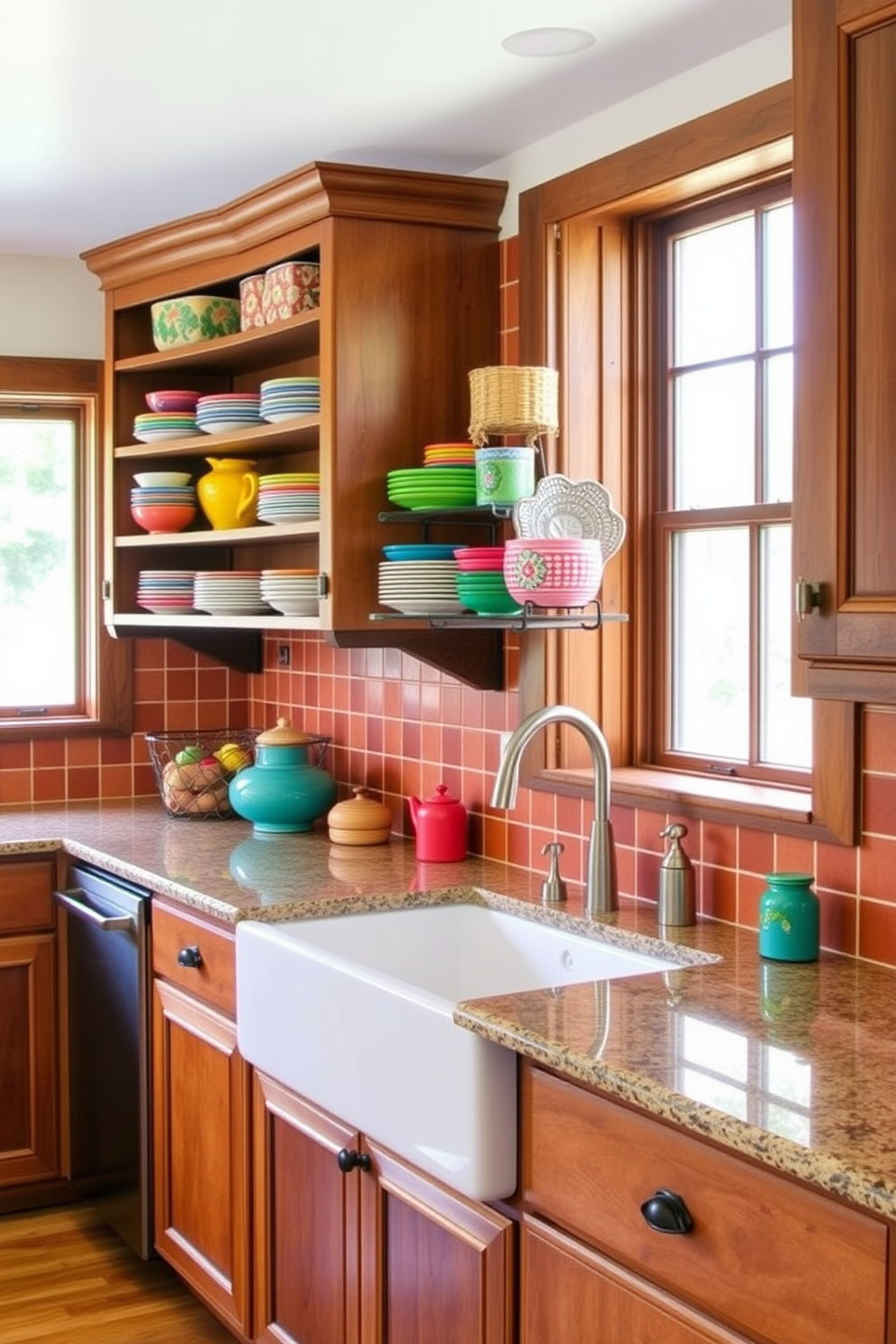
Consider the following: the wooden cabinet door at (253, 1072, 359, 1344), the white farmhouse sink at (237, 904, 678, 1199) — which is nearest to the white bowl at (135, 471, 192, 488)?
the white farmhouse sink at (237, 904, 678, 1199)

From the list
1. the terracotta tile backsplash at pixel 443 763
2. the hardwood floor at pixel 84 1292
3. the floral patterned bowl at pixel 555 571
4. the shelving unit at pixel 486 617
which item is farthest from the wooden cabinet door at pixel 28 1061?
the floral patterned bowl at pixel 555 571

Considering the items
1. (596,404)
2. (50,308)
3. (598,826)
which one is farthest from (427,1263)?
(50,308)

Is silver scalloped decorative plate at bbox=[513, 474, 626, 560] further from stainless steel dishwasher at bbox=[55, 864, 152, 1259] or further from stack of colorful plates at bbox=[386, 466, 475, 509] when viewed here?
stainless steel dishwasher at bbox=[55, 864, 152, 1259]

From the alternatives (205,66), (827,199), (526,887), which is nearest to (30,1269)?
(526,887)

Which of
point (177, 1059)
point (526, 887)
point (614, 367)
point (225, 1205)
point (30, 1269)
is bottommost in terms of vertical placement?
point (30, 1269)

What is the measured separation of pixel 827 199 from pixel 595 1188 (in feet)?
3.97

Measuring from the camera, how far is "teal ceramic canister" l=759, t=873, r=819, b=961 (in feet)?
7.43

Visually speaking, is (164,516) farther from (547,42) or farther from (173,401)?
(547,42)

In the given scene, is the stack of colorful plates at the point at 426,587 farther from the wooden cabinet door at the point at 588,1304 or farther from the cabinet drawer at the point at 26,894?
the wooden cabinet door at the point at 588,1304

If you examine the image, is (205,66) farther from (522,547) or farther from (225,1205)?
(225,1205)

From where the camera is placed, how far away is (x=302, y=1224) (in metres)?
2.54

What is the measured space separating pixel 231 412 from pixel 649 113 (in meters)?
1.19

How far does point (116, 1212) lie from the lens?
329 cm

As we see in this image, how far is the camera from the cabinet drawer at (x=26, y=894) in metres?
3.48
